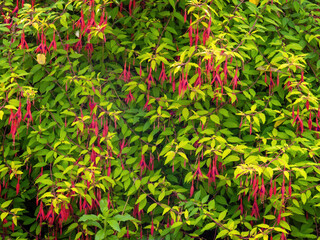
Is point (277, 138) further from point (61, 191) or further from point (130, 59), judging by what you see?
point (61, 191)

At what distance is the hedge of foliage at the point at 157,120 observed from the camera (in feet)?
9.94

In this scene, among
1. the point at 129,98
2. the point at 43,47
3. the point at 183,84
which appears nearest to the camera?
the point at 183,84

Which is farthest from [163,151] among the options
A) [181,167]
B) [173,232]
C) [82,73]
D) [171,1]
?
[171,1]

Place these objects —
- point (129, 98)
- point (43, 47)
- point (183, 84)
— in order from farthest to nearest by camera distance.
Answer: point (129, 98) < point (43, 47) < point (183, 84)

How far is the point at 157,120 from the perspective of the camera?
10.9 feet

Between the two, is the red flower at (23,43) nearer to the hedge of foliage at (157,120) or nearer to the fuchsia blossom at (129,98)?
the hedge of foliage at (157,120)

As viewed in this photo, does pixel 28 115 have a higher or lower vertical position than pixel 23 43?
lower

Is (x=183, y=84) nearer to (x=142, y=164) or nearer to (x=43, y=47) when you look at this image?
(x=142, y=164)

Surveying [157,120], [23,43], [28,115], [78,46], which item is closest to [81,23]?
[78,46]

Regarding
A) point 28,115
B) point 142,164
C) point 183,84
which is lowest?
point 142,164

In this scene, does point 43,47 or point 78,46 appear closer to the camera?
point 43,47

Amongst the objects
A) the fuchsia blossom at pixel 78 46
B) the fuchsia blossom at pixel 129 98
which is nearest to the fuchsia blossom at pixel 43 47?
the fuchsia blossom at pixel 78 46

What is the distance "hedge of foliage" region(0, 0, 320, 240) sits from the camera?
9.94 feet

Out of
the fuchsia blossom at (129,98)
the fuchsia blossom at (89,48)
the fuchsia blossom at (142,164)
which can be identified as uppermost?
the fuchsia blossom at (89,48)
